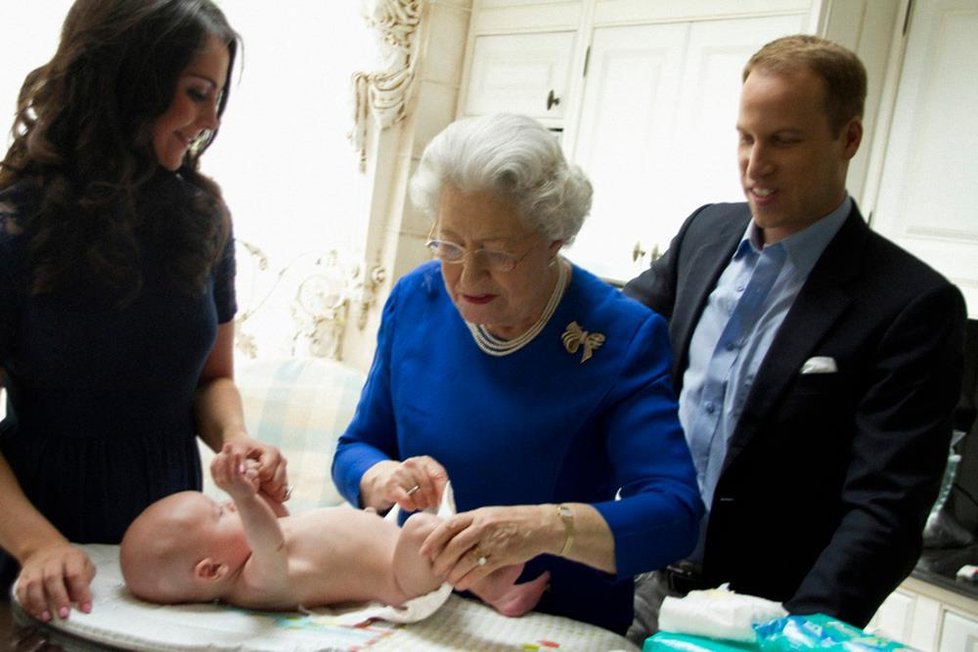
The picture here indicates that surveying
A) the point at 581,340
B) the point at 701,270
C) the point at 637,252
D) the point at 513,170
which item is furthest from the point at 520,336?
the point at 637,252

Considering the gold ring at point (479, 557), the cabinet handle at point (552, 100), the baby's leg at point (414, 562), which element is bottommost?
the baby's leg at point (414, 562)

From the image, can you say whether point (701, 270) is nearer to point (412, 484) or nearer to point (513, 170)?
point (513, 170)

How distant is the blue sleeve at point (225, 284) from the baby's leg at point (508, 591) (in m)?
0.58

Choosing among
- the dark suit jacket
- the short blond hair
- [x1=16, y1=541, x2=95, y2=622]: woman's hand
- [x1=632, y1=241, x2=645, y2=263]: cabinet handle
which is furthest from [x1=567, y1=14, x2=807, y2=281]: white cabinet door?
[x1=16, y1=541, x2=95, y2=622]: woman's hand

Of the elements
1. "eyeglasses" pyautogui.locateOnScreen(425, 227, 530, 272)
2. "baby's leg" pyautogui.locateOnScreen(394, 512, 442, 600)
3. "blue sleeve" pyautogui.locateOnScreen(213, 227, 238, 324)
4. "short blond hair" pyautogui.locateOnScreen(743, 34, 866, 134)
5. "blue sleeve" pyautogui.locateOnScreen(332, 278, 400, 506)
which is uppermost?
"short blond hair" pyautogui.locateOnScreen(743, 34, 866, 134)

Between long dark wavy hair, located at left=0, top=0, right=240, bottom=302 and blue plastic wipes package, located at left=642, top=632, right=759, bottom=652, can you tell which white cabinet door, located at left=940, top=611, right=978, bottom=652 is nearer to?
blue plastic wipes package, located at left=642, top=632, right=759, bottom=652

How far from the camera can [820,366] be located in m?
1.34

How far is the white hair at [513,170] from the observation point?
1.16 meters

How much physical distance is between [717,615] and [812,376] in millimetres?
498

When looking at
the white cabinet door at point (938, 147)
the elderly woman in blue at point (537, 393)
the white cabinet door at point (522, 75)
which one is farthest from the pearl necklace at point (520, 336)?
the white cabinet door at point (522, 75)

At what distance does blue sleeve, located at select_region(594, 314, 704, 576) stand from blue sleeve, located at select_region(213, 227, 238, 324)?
593mm

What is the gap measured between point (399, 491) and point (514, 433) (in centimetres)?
16

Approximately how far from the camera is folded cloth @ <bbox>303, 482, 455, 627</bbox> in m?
1.10

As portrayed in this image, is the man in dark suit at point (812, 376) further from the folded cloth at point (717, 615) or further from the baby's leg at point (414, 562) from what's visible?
the baby's leg at point (414, 562)
